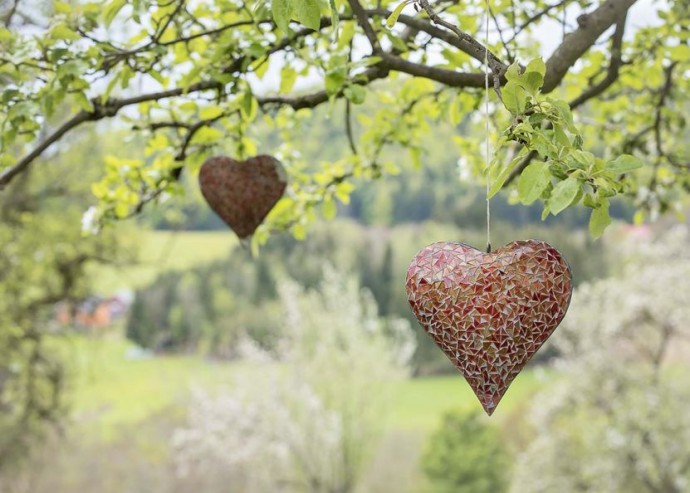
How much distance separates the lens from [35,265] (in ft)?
20.9

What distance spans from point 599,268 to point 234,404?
5.70m

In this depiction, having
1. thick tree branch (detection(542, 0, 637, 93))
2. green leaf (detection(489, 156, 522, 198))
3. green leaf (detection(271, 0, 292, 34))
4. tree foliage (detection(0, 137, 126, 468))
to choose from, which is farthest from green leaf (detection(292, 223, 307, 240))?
tree foliage (detection(0, 137, 126, 468))

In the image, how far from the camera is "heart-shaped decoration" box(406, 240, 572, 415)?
1.28 metres

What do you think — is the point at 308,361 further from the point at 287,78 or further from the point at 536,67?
the point at 536,67

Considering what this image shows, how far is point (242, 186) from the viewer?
213 cm

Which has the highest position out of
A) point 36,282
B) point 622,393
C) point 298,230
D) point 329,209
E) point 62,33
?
point 62,33

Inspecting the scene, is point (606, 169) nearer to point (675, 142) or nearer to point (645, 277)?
point (675, 142)

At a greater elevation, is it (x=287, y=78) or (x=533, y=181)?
(x=533, y=181)

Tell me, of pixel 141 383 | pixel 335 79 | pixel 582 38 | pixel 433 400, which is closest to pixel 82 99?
pixel 335 79

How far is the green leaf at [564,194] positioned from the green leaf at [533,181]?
18 millimetres

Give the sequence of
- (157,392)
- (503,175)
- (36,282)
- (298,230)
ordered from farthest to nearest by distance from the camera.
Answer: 1. (157,392)
2. (36,282)
3. (298,230)
4. (503,175)

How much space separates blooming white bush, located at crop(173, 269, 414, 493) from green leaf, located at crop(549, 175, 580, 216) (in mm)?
8766

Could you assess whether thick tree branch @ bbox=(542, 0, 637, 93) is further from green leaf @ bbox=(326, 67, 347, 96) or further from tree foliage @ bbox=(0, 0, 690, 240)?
green leaf @ bbox=(326, 67, 347, 96)

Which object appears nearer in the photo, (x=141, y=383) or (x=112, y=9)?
(x=112, y=9)
